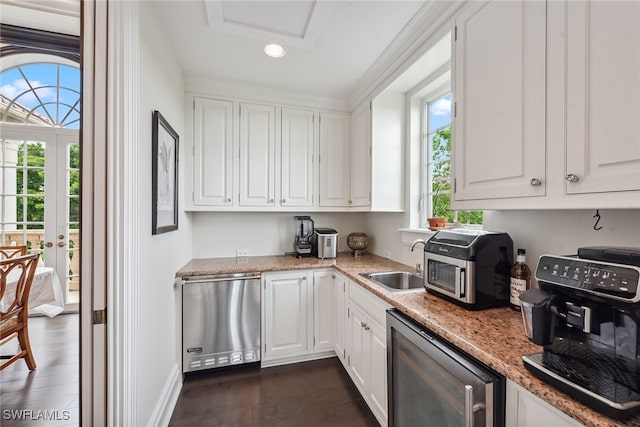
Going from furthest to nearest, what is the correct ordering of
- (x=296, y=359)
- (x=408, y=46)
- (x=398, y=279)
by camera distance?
(x=296, y=359) < (x=398, y=279) < (x=408, y=46)

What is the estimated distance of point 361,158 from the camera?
256 centimetres

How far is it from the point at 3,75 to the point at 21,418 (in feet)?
11.2

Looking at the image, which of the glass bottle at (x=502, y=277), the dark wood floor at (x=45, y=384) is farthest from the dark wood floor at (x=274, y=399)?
the glass bottle at (x=502, y=277)

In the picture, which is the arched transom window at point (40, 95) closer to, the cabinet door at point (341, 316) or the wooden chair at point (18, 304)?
the wooden chair at point (18, 304)

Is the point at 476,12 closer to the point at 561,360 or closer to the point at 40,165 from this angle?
the point at 561,360

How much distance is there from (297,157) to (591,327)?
2.32 meters

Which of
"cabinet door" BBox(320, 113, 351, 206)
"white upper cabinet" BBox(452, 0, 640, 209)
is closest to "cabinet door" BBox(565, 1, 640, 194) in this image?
"white upper cabinet" BBox(452, 0, 640, 209)

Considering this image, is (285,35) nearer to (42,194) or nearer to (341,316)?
(341,316)

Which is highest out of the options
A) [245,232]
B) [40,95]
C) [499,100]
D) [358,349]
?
[40,95]

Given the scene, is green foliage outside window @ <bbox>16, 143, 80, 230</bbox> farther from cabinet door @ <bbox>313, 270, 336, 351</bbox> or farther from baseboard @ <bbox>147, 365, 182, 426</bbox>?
cabinet door @ <bbox>313, 270, 336, 351</bbox>

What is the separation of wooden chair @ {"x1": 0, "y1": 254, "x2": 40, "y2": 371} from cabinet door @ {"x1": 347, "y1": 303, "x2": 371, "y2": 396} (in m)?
2.55

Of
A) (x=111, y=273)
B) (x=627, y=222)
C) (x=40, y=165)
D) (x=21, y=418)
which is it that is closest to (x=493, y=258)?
(x=627, y=222)

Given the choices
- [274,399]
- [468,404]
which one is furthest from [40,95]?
[468,404]

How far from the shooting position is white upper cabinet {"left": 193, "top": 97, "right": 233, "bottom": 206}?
2.34 metres
